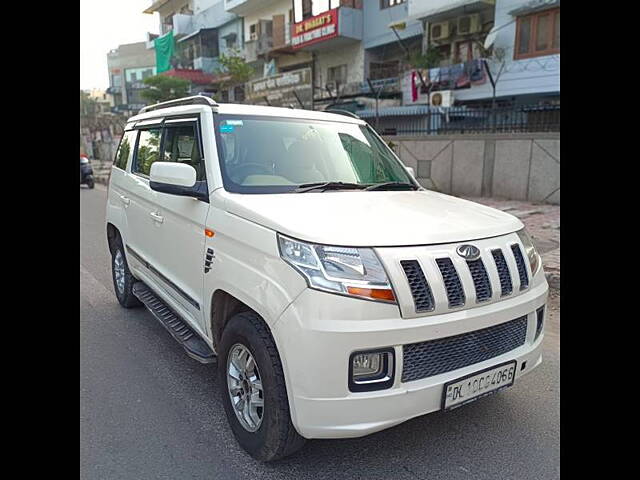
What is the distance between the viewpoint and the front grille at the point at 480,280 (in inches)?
94.8

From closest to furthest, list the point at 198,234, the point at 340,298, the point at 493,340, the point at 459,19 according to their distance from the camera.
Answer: the point at 340,298 < the point at 493,340 < the point at 198,234 < the point at 459,19

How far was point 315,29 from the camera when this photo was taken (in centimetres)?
2319

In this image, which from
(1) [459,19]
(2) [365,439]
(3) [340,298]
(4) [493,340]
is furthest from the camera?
(1) [459,19]

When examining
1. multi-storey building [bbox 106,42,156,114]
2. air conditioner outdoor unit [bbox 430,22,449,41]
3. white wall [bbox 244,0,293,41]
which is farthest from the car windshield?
multi-storey building [bbox 106,42,156,114]

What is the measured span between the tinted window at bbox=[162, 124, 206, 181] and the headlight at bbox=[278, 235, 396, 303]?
1.24 m

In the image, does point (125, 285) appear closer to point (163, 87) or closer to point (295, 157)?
point (295, 157)

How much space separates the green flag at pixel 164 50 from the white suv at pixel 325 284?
128 ft

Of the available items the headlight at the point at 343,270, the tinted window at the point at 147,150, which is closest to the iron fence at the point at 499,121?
the tinted window at the point at 147,150

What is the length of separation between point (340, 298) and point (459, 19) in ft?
62.2

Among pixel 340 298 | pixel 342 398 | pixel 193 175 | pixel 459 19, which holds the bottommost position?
pixel 342 398

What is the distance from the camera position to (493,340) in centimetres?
253

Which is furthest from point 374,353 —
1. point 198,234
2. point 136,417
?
point 136,417

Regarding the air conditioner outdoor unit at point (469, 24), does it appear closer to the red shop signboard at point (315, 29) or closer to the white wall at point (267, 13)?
the red shop signboard at point (315, 29)

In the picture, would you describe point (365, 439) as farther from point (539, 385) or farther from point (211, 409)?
point (539, 385)
